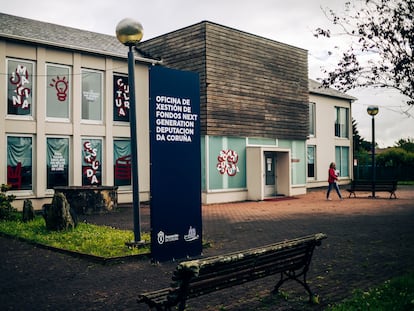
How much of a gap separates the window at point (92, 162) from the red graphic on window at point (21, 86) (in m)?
3.02

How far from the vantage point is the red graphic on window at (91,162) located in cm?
1972

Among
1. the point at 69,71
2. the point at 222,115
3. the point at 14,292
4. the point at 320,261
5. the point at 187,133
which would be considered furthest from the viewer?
the point at 222,115

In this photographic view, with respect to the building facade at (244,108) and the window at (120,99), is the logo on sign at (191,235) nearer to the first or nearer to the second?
the building facade at (244,108)

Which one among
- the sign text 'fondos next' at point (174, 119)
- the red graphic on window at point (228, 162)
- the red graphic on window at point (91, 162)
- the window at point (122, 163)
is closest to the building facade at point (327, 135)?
the red graphic on window at point (228, 162)

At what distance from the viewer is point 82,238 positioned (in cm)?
1046

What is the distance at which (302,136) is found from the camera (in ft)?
85.1

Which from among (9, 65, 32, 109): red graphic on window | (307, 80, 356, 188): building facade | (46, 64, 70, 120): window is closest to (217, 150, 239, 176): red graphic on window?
(46, 64, 70, 120): window

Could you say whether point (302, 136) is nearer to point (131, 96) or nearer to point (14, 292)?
point (131, 96)

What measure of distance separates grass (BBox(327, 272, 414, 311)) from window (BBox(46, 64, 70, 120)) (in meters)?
16.1

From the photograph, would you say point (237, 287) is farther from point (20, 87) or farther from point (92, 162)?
point (20, 87)

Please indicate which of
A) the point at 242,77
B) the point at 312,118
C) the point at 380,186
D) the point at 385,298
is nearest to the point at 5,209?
the point at 385,298

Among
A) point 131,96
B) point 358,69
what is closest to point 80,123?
point 131,96

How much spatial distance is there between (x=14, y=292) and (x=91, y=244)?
333 cm

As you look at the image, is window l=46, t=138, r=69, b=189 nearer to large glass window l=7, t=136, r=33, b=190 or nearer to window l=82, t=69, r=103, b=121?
large glass window l=7, t=136, r=33, b=190
